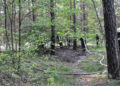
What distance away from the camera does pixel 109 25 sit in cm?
591

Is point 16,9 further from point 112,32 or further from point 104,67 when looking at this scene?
point 104,67

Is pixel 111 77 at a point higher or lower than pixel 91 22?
lower

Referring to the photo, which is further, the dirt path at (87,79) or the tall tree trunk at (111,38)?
the dirt path at (87,79)

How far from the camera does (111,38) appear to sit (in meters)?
5.95

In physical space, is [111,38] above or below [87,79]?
above

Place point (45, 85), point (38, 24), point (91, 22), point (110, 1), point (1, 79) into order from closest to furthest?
point (1, 79)
point (45, 85)
point (110, 1)
point (38, 24)
point (91, 22)

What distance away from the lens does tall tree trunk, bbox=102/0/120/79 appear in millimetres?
5883

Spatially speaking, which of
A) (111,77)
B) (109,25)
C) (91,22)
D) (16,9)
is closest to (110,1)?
(109,25)

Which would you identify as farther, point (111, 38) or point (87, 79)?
point (87, 79)

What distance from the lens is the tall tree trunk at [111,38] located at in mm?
5883

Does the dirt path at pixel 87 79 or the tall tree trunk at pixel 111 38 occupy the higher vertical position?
the tall tree trunk at pixel 111 38

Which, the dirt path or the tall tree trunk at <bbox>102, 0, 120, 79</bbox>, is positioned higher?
the tall tree trunk at <bbox>102, 0, 120, 79</bbox>

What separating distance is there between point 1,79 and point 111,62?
4.51 meters

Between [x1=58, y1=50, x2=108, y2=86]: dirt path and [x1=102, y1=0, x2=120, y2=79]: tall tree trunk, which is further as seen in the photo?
[x1=58, y1=50, x2=108, y2=86]: dirt path
